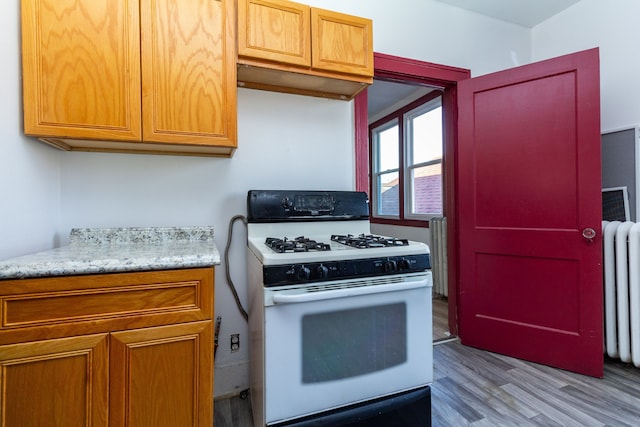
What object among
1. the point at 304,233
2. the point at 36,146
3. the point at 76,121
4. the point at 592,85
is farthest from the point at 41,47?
the point at 592,85

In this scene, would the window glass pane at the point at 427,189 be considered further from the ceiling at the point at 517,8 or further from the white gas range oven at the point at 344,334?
the white gas range oven at the point at 344,334

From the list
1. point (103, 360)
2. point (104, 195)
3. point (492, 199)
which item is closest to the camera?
point (103, 360)

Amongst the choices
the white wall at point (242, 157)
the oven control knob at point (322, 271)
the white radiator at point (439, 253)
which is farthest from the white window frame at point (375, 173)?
the oven control knob at point (322, 271)

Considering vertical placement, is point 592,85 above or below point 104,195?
above

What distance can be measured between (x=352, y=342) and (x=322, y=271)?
321mm

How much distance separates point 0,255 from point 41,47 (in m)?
0.80

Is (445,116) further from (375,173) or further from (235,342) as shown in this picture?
(375,173)

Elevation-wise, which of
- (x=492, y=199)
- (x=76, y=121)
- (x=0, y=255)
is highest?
(x=76, y=121)

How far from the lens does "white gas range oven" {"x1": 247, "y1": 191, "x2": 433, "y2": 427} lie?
3.63 feet

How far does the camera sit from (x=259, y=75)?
1.65m

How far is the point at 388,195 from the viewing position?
4641 millimetres

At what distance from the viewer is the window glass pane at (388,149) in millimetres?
4425

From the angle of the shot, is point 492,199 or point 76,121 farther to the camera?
point 492,199

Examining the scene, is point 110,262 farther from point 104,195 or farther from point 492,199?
point 492,199
